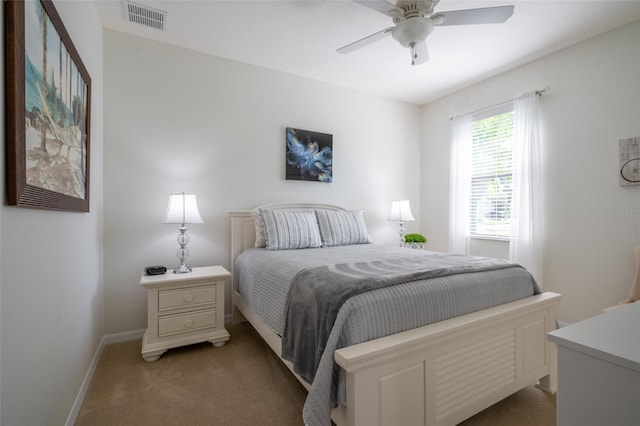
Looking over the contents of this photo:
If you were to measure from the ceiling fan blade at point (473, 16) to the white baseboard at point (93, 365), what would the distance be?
2983 millimetres

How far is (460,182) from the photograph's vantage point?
Answer: 3.72 m

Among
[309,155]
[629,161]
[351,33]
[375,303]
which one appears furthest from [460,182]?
[375,303]

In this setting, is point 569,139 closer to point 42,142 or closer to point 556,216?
point 556,216

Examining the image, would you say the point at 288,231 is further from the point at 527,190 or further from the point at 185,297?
the point at 527,190

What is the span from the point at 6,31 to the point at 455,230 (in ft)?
13.0

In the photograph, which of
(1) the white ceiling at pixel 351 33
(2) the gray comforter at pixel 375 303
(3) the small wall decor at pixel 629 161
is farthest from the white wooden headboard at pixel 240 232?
(3) the small wall decor at pixel 629 161

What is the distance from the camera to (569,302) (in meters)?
2.76

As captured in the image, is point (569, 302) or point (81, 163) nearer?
point (81, 163)

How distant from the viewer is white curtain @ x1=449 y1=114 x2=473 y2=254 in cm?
367

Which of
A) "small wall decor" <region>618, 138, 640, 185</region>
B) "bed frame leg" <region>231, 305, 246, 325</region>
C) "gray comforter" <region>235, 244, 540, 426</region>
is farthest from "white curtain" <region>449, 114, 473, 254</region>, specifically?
"bed frame leg" <region>231, 305, 246, 325</region>

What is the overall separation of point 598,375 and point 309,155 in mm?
3042

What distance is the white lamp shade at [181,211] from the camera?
7.75 feet

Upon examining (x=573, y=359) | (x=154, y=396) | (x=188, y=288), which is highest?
(x=573, y=359)

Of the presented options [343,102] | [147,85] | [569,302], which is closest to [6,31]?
[147,85]
